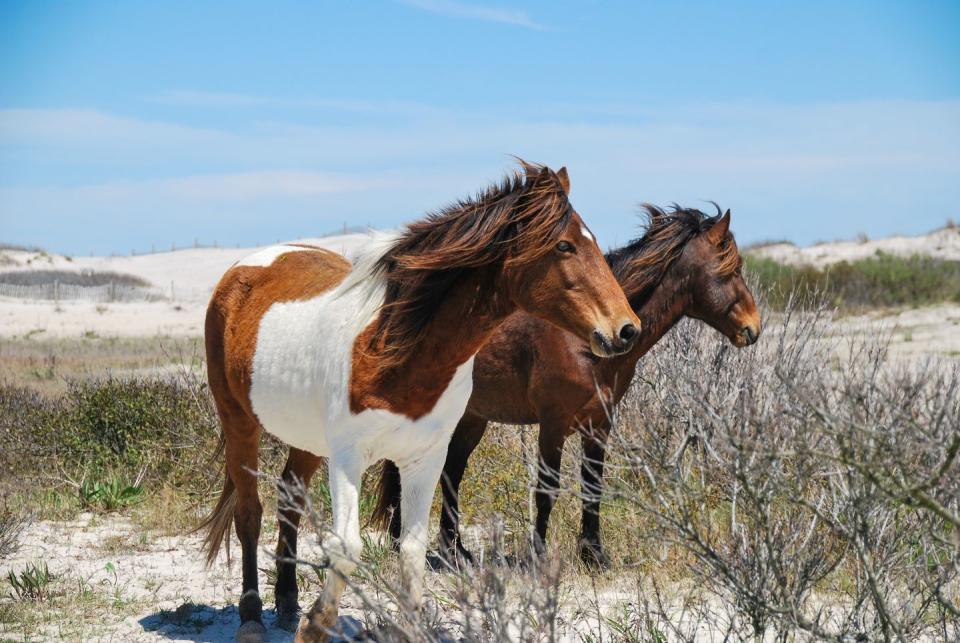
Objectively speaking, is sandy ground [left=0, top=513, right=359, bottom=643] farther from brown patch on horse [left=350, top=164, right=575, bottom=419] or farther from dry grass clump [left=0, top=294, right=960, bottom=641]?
brown patch on horse [left=350, top=164, right=575, bottom=419]

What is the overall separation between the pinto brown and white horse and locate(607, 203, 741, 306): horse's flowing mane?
211 cm

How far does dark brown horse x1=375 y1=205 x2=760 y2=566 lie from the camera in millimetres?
6164

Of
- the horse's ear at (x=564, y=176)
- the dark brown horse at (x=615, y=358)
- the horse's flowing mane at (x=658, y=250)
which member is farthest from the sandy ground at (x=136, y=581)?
the horse's flowing mane at (x=658, y=250)

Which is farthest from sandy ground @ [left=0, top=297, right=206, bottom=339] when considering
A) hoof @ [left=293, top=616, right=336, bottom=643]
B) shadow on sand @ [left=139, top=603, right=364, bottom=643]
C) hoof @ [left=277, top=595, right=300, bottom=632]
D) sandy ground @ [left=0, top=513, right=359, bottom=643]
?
hoof @ [left=293, top=616, right=336, bottom=643]

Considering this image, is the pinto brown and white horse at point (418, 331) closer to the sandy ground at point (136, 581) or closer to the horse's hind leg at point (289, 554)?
the horse's hind leg at point (289, 554)

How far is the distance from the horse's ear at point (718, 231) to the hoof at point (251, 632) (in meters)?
3.46

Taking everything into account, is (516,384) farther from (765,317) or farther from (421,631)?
(421,631)

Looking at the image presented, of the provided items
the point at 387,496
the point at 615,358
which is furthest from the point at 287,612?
the point at 615,358

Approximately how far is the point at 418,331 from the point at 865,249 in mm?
36283

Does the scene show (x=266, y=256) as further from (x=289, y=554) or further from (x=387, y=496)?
(x=387, y=496)

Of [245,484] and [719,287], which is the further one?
[719,287]

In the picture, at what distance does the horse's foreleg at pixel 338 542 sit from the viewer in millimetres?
4086

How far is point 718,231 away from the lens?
6379 millimetres

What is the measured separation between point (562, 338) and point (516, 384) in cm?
48
